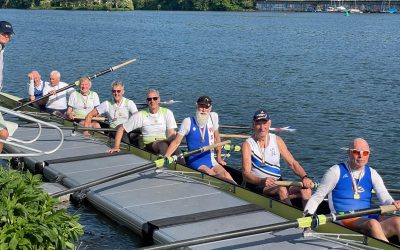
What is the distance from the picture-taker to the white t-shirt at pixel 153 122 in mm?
13492

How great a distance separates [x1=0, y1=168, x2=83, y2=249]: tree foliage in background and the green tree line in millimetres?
149899

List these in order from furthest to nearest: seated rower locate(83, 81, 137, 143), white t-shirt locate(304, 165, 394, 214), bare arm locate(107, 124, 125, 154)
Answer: seated rower locate(83, 81, 137, 143) → bare arm locate(107, 124, 125, 154) → white t-shirt locate(304, 165, 394, 214)

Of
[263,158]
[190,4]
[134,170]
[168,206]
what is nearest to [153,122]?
[134,170]

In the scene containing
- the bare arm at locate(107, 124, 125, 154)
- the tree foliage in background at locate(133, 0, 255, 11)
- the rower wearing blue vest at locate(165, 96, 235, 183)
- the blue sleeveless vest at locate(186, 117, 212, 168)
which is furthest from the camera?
the tree foliage in background at locate(133, 0, 255, 11)

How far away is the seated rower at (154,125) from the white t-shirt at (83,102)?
3.41m

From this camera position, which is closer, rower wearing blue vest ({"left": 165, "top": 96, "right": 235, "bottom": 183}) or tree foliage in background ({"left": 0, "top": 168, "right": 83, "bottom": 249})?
tree foliage in background ({"left": 0, "top": 168, "right": 83, "bottom": 249})

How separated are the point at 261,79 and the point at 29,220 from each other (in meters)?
28.3

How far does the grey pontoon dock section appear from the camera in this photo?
8.91 m

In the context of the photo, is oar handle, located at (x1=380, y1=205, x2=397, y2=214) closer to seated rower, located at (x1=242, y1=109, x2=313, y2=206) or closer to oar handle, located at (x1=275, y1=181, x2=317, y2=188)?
oar handle, located at (x1=275, y1=181, x2=317, y2=188)

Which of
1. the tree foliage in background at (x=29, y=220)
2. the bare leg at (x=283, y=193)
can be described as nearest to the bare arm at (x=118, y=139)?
the bare leg at (x=283, y=193)

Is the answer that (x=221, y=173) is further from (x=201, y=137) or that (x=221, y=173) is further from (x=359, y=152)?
(x=359, y=152)

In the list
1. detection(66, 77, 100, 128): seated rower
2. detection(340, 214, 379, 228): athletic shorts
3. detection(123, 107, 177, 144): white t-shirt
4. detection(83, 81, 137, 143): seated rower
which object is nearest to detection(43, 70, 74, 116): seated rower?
detection(66, 77, 100, 128): seated rower

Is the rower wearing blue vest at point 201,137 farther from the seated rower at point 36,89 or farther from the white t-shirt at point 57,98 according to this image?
the seated rower at point 36,89

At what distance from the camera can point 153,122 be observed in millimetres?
13602
